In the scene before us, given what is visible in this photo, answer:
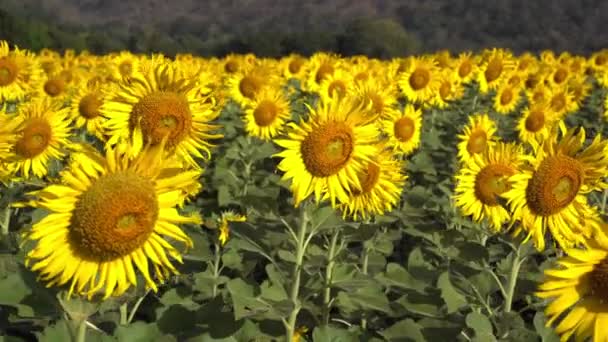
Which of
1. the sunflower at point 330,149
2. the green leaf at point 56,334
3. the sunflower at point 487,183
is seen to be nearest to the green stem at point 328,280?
the sunflower at point 330,149

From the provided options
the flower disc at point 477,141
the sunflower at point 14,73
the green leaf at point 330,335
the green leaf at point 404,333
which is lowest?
the green leaf at point 404,333

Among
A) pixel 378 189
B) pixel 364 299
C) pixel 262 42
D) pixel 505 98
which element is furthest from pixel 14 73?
pixel 262 42

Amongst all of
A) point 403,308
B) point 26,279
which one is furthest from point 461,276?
point 26,279

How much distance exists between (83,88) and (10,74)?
2.45ft

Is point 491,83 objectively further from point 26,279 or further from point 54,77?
point 26,279

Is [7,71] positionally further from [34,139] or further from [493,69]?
[493,69]

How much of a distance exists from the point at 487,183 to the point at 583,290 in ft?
7.54

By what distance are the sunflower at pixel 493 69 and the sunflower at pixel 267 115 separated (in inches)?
162

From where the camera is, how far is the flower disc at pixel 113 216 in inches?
99.5

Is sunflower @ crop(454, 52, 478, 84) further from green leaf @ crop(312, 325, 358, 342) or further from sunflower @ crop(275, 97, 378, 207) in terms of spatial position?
green leaf @ crop(312, 325, 358, 342)

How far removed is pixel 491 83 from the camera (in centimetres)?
1140

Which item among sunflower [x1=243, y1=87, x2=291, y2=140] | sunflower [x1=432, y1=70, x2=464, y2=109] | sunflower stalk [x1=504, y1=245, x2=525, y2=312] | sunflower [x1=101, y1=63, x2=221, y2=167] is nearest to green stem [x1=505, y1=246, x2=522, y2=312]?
sunflower stalk [x1=504, y1=245, x2=525, y2=312]

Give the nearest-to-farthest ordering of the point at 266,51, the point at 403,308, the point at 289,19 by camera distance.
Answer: the point at 403,308 → the point at 266,51 → the point at 289,19

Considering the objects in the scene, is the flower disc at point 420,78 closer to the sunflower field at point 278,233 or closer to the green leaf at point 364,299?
the sunflower field at point 278,233
